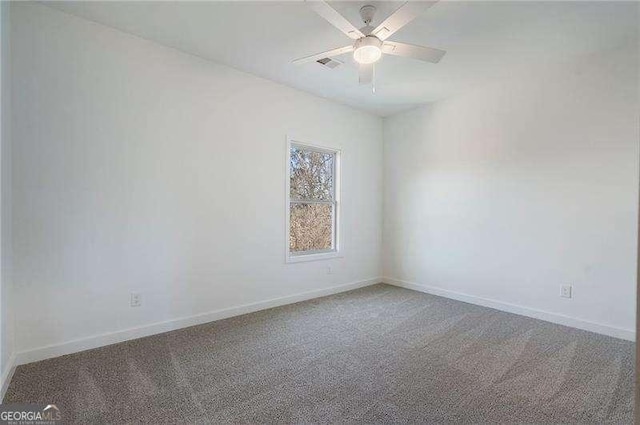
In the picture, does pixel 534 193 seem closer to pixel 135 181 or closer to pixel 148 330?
pixel 135 181

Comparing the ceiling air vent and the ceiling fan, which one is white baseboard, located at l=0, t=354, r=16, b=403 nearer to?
the ceiling fan

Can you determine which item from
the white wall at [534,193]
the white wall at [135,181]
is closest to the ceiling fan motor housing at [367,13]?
the white wall at [135,181]

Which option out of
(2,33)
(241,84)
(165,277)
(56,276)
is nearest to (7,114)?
(2,33)

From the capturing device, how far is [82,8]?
2387 mm

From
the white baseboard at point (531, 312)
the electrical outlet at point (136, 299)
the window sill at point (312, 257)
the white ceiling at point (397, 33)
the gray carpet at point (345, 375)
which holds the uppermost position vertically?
the white ceiling at point (397, 33)

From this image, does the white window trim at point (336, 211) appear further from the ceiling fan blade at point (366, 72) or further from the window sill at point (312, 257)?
the ceiling fan blade at point (366, 72)

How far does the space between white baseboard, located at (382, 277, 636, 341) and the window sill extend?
3.81ft

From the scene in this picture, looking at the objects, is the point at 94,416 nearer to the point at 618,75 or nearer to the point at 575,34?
the point at 575,34

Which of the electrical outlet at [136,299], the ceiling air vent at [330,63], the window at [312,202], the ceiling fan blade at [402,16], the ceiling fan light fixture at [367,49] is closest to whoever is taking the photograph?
the ceiling fan blade at [402,16]

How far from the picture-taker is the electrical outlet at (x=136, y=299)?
9.09 feet

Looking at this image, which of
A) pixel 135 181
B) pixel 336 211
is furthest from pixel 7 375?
pixel 336 211

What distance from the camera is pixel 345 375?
7.24 feet

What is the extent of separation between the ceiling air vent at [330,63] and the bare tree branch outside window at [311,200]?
1098 mm

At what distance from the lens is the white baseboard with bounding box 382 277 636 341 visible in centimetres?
288
